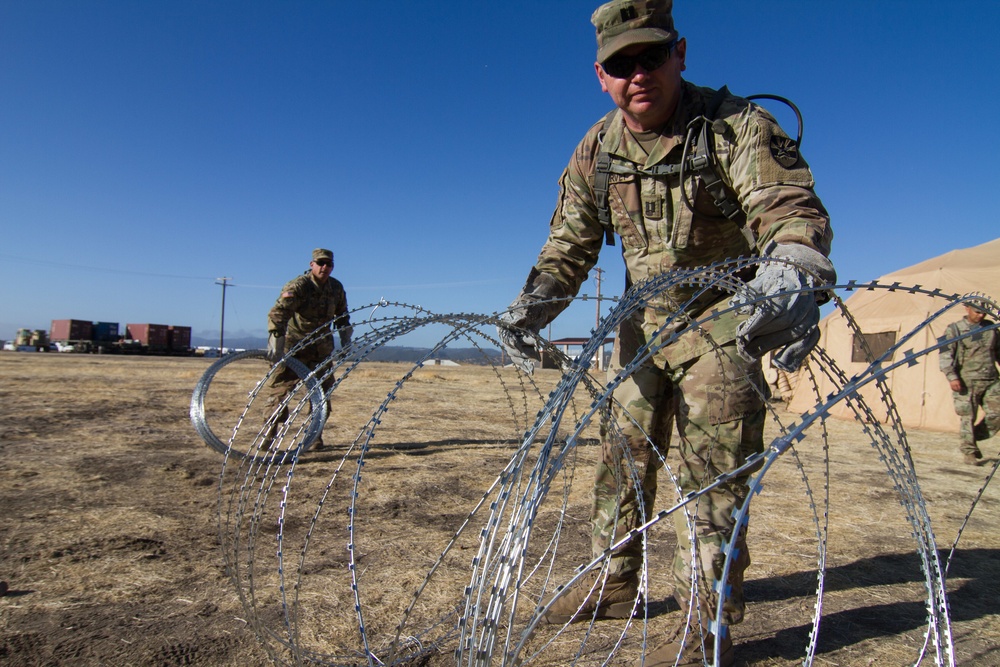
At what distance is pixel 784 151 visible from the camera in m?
2.50

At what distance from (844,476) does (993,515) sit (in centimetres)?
156

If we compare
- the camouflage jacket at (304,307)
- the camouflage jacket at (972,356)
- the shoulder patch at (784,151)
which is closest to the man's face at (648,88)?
the shoulder patch at (784,151)

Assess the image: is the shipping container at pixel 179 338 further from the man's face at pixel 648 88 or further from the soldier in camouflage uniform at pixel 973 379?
the man's face at pixel 648 88

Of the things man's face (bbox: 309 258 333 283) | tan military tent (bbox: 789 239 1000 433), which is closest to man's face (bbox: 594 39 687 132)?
man's face (bbox: 309 258 333 283)

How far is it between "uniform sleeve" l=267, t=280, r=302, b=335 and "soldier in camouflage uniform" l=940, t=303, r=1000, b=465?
843cm

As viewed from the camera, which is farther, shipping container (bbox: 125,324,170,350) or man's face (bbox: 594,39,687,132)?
shipping container (bbox: 125,324,170,350)

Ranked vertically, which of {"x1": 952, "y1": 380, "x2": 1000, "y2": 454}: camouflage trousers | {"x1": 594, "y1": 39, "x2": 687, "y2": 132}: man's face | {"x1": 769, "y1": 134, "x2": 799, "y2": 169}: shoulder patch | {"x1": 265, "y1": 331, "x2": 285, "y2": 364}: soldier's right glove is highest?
{"x1": 594, "y1": 39, "x2": 687, "y2": 132}: man's face

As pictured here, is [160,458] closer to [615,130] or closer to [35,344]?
[615,130]

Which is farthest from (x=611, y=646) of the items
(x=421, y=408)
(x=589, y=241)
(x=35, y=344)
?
(x=35, y=344)

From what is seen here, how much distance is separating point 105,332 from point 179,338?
5.32 metres

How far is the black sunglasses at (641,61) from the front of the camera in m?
2.74

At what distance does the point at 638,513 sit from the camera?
316cm

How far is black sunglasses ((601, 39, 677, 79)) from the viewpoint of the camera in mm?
2738

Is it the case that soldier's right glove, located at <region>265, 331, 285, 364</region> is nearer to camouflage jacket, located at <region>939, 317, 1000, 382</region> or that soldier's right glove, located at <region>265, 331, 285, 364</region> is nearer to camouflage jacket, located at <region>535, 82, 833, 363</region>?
camouflage jacket, located at <region>535, 82, 833, 363</region>
